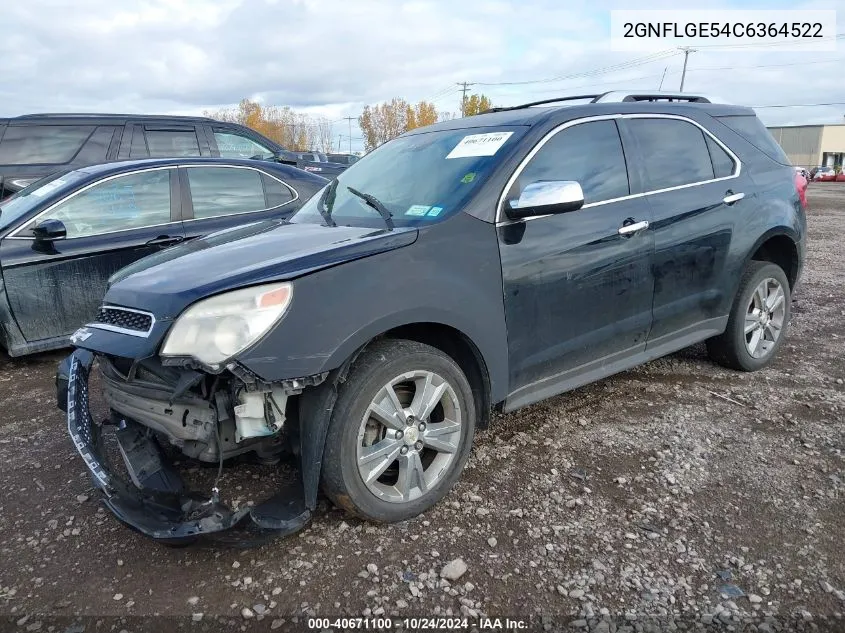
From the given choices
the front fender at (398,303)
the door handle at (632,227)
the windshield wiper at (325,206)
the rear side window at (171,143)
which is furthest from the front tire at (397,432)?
the rear side window at (171,143)

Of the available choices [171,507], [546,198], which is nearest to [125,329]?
[171,507]

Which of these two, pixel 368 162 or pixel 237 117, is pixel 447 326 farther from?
pixel 237 117

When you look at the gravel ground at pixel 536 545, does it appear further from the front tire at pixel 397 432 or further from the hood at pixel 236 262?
the hood at pixel 236 262

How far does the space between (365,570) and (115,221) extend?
3.86 metres

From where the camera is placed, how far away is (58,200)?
16.1 feet

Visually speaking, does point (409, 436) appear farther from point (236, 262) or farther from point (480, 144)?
point (480, 144)

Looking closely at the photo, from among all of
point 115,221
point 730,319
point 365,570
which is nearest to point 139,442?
point 365,570

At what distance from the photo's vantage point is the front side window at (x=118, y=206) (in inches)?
195

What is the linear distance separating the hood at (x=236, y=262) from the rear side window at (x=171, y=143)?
5746 mm

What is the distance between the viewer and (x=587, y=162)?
3.44 meters

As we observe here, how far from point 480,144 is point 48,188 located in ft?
12.9

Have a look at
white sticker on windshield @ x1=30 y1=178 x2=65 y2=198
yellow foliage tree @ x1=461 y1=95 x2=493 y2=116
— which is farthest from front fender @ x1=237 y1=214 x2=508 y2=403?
yellow foliage tree @ x1=461 y1=95 x2=493 y2=116

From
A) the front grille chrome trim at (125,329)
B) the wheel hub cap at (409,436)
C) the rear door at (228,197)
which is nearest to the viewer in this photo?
the front grille chrome trim at (125,329)

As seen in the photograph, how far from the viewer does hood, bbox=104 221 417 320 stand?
2453mm
